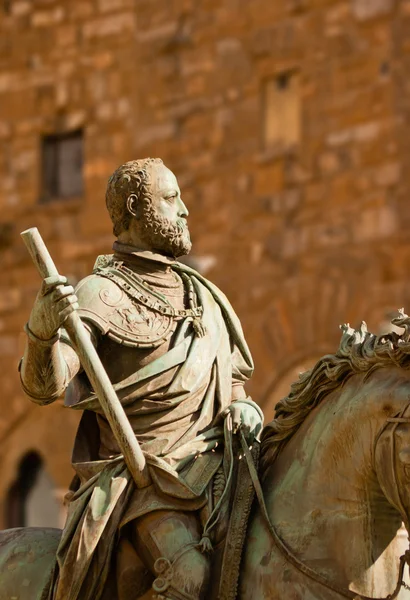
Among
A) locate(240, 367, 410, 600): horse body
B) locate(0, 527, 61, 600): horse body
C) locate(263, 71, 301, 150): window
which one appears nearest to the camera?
locate(240, 367, 410, 600): horse body

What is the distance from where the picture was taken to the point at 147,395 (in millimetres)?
8961

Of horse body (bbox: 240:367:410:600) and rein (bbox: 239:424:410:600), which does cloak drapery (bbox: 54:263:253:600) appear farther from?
horse body (bbox: 240:367:410:600)

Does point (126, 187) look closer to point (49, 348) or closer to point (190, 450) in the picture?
point (49, 348)

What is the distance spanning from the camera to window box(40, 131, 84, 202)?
77.5 feet

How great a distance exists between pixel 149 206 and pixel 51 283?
0.81 meters

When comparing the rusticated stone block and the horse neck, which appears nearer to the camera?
the horse neck

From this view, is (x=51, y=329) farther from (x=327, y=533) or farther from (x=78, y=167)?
(x=78, y=167)

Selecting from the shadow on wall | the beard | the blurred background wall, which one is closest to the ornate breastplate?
the beard

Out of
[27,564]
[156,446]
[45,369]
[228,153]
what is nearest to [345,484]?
[156,446]

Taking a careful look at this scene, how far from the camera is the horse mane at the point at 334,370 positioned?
27.5ft

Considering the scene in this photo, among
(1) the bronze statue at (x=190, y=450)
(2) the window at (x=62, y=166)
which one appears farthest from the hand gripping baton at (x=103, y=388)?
(2) the window at (x=62, y=166)

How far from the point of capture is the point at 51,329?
8570 mm

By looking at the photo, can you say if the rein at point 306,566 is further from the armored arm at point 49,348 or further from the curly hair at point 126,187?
the curly hair at point 126,187

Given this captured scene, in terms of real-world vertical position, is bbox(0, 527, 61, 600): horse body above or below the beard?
below
